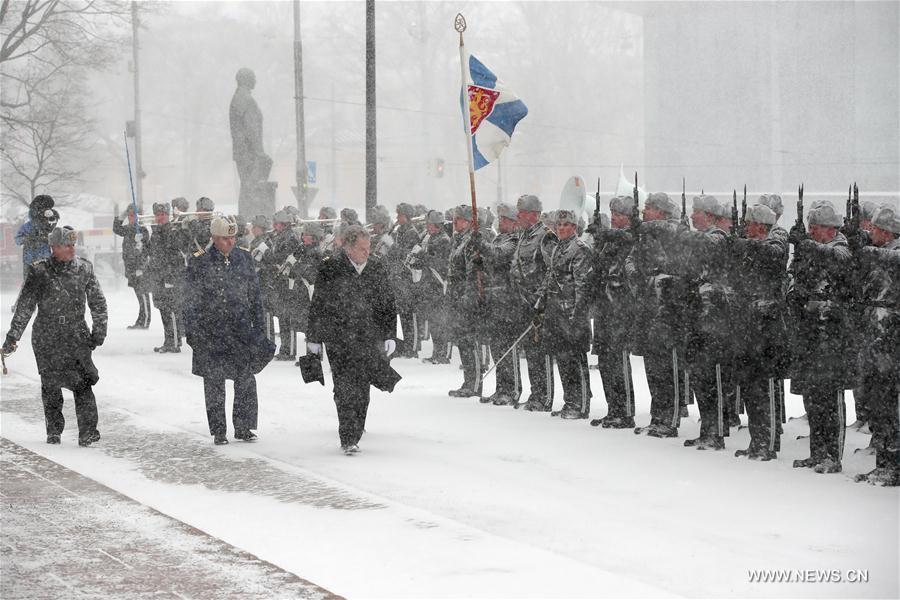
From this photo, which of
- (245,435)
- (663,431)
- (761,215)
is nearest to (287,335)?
(245,435)

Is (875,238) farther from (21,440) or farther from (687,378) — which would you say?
(21,440)

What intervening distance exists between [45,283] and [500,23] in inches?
2566

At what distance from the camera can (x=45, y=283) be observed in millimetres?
11109

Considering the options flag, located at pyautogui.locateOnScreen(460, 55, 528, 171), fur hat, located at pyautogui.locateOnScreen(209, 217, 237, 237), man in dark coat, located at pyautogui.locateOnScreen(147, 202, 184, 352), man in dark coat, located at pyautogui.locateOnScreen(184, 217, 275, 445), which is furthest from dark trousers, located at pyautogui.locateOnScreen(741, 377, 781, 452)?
man in dark coat, located at pyautogui.locateOnScreen(147, 202, 184, 352)

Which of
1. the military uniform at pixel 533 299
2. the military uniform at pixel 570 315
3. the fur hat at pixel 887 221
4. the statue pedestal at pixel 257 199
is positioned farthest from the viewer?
the statue pedestal at pixel 257 199

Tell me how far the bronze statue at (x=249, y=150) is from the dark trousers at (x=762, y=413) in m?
16.1

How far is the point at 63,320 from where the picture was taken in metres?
11.0

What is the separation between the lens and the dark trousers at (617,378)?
11875mm

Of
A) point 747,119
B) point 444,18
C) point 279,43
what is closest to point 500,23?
point 444,18

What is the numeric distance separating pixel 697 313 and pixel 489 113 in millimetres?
4332

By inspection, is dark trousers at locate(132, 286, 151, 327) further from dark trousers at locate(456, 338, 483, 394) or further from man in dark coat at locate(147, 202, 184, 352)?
dark trousers at locate(456, 338, 483, 394)

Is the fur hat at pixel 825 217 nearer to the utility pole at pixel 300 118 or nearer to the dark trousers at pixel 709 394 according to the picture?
the dark trousers at pixel 709 394

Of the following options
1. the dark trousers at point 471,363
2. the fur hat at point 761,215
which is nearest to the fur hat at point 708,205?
the fur hat at point 761,215

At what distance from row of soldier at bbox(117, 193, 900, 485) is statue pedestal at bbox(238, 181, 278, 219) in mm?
11135
